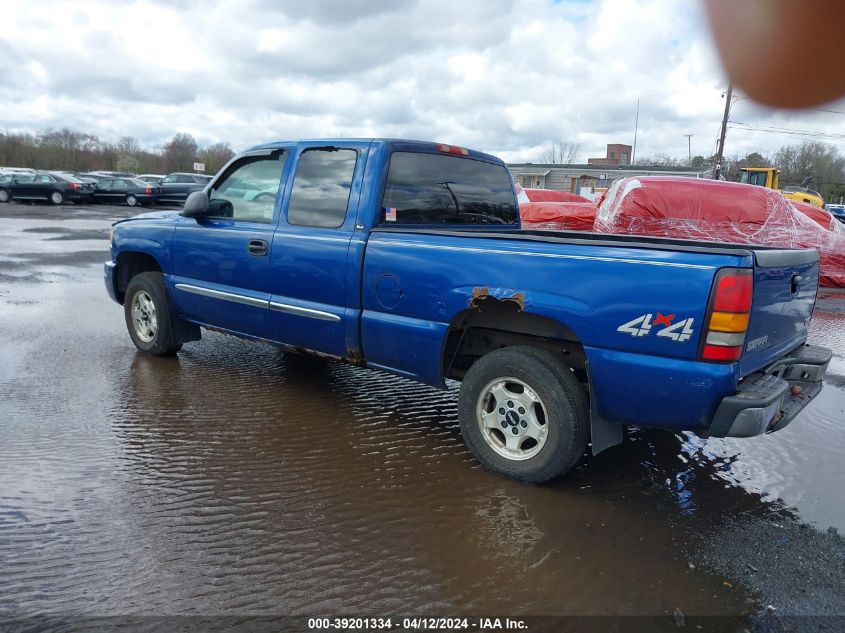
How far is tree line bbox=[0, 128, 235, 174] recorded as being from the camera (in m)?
56.1

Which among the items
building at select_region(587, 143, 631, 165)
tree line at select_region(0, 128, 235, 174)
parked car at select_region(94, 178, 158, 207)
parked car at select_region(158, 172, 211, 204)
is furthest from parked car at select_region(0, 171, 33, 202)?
building at select_region(587, 143, 631, 165)

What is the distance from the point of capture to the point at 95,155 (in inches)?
2450

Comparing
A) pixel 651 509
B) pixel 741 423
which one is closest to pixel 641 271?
pixel 741 423

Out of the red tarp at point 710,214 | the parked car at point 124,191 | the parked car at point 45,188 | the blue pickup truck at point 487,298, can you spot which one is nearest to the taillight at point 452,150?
the blue pickup truck at point 487,298

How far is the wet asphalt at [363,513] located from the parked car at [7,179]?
2985cm

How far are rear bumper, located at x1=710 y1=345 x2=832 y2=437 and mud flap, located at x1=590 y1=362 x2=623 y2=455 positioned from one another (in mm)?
581

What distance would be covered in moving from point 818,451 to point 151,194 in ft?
106

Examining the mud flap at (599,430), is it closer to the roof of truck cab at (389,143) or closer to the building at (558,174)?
the roof of truck cab at (389,143)

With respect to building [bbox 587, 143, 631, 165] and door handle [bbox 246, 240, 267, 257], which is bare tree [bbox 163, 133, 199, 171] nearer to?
building [bbox 587, 143, 631, 165]

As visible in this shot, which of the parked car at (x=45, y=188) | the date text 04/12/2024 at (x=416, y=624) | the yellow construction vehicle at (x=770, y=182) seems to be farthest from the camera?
the parked car at (x=45, y=188)

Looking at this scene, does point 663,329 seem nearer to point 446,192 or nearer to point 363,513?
point 363,513

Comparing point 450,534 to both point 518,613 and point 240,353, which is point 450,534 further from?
point 240,353

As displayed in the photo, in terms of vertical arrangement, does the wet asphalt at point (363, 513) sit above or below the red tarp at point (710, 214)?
below

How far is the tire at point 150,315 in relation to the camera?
5957 millimetres
